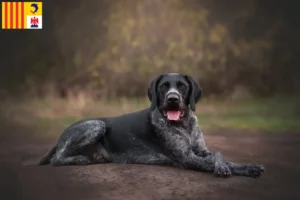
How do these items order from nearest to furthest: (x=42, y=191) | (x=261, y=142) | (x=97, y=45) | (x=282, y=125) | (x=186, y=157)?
(x=42, y=191)
(x=186, y=157)
(x=261, y=142)
(x=282, y=125)
(x=97, y=45)

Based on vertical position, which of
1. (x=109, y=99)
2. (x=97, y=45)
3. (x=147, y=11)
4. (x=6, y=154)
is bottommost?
(x=6, y=154)

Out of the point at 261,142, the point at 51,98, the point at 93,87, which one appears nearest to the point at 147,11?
the point at 93,87

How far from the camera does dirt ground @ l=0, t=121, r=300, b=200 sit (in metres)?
4.73

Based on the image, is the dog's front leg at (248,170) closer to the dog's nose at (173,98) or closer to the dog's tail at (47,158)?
the dog's nose at (173,98)

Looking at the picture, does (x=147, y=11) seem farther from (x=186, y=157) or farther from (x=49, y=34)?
(x=186, y=157)

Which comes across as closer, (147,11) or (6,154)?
(6,154)

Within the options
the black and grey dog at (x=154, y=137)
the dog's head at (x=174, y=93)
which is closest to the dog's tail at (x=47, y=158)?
the black and grey dog at (x=154, y=137)

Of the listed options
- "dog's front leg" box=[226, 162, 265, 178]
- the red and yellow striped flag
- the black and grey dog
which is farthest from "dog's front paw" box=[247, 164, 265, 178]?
the red and yellow striped flag

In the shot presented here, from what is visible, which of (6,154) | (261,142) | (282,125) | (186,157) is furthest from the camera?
(282,125)

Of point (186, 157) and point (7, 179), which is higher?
point (186, 157)

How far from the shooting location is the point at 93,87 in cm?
834

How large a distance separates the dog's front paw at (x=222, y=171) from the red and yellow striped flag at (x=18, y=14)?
12.0 ft

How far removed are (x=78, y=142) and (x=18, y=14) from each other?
7.81 ft

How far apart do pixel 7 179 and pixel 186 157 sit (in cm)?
208
